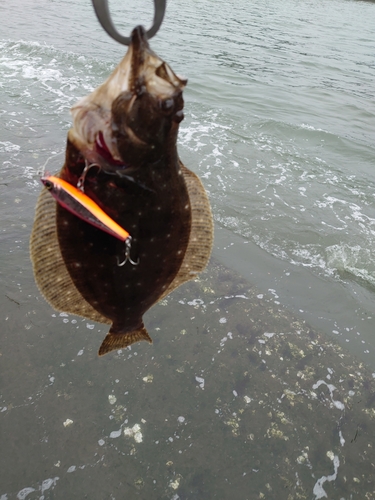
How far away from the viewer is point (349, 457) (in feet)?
11.6

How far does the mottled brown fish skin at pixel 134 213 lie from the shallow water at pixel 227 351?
1.54m

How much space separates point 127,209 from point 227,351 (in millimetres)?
2843

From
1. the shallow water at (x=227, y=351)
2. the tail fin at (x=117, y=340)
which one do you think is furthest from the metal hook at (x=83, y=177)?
the shallow water at (x=227, y=351)

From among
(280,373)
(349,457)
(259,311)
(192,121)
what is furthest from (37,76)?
(349,457)

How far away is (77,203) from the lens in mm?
1523

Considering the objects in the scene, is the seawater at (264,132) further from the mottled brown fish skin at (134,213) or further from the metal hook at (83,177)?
the metal hook at (83,177)

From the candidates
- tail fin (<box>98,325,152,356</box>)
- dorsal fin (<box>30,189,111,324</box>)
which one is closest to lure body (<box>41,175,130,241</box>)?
dorsal fin (<box>30,189,111,324</box>)

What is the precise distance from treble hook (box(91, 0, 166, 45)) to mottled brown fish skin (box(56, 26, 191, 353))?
A: 2.3 inches

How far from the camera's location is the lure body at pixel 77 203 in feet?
4.97

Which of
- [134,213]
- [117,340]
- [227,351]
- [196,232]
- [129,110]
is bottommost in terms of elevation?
[227,351]

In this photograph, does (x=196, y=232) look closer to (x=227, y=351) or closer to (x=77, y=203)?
(x=77, y=203)

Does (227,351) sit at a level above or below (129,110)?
below

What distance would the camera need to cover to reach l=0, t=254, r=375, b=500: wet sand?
3230 mm

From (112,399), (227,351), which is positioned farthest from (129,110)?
(227,351)
